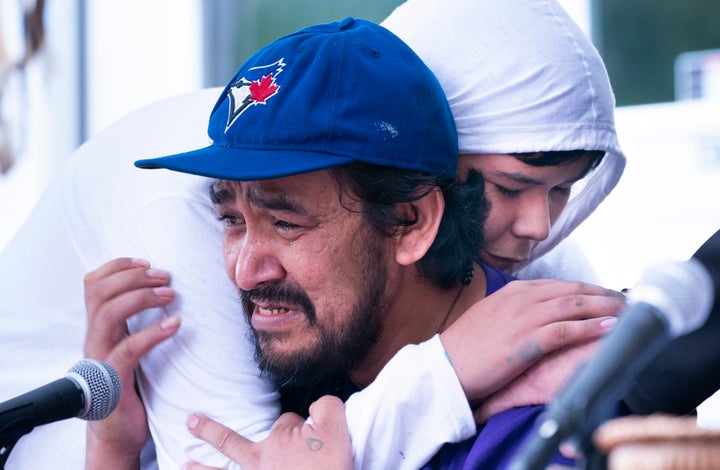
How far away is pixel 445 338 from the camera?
4.65 feet

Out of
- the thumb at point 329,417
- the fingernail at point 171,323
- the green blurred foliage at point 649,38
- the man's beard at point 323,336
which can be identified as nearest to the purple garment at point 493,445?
the thumb at point 329,417

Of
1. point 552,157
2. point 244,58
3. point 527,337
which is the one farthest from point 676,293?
point 244,58

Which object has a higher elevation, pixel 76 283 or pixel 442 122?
pixel 442 122

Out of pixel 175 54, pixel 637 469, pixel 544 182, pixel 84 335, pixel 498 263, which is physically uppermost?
pixel 637 469

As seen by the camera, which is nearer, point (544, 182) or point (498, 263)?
point (544, 182)

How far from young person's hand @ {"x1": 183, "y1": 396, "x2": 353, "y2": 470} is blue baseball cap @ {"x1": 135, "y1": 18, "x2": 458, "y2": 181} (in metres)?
0.36

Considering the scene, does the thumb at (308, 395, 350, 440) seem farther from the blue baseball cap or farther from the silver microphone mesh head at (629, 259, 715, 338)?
the silver microphone mesh head at (629, 259, 715, 338)

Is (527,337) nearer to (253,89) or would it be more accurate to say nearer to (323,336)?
(323,336)

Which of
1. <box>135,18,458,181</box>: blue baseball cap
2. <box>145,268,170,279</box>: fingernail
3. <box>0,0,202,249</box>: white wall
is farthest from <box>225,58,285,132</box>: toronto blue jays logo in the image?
<box>0,0,202,249</box>: white wall

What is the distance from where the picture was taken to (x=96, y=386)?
1220 mm

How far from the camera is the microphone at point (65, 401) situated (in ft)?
3.75

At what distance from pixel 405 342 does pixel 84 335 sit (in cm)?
59

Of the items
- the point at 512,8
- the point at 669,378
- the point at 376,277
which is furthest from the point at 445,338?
the point at 512,8

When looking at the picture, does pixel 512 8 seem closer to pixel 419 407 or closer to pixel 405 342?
pixel 405 342
